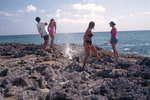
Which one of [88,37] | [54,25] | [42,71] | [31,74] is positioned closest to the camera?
[31,74]

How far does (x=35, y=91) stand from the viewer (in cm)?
362

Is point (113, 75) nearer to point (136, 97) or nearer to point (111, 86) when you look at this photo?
point (111, 86)

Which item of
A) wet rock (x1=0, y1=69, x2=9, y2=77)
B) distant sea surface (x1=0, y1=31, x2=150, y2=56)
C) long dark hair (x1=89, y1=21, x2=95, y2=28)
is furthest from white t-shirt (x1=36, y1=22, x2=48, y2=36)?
distant sea surface (x1=0, y1=31, x2=150, y2=56)

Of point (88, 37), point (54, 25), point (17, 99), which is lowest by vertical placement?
point (17, 99)

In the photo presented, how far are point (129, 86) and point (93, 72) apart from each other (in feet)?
6.10

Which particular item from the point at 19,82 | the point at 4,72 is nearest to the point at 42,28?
the point at 4,72

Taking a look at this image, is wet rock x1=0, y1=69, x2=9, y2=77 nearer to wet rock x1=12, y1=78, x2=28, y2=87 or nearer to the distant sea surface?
wet rock x1=12, y1=78, x2=28, y2=87

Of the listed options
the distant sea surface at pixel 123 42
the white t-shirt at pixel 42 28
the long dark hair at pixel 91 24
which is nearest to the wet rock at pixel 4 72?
the long dark hair at pixel 91 24

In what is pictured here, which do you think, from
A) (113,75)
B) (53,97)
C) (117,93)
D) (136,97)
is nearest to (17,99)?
(53,97)

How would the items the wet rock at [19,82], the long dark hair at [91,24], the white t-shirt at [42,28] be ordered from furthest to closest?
the white t-shirt at [42,28]
the long dark hair at [91,24]
the wet rock at [19,82]

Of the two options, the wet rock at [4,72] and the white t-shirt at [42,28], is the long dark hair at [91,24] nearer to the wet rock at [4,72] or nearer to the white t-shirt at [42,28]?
the white t-shirt at [42,28]

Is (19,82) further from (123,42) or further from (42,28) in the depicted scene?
(123,42)

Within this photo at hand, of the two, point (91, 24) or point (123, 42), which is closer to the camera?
point (91, 24)

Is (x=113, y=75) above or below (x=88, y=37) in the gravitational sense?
below
